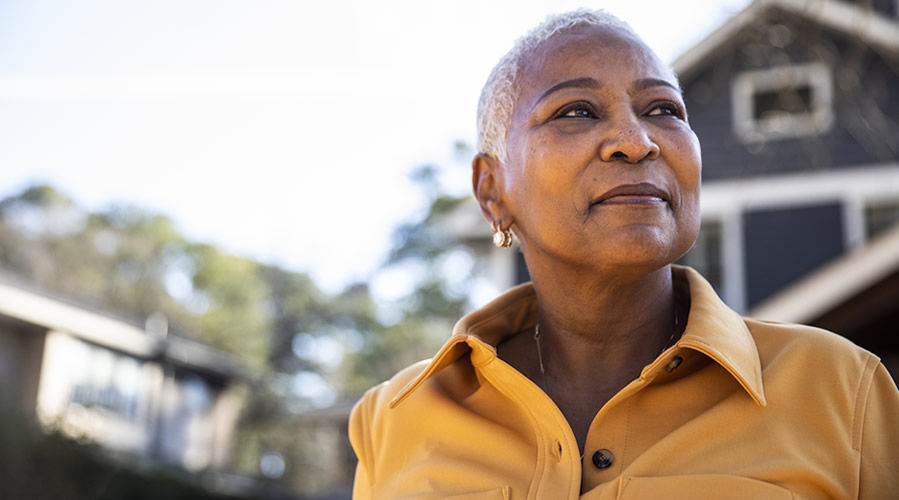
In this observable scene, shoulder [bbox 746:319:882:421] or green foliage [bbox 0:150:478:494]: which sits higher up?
shoulder [bbox 746:319:882:421]

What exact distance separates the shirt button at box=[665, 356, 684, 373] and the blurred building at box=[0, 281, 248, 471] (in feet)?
54.2

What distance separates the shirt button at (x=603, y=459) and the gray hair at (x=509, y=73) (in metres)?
0.79

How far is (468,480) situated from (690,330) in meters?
0.57

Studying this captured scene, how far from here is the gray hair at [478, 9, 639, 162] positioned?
7.84ft

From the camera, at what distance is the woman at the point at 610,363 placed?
1919 millimetres

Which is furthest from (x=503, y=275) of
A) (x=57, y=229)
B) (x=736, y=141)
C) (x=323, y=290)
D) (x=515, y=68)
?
(x=57, y=229)

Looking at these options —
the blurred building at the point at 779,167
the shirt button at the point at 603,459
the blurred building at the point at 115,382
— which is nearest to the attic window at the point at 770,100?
the blurred building at the point at 779,167

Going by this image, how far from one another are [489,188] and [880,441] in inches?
44.9

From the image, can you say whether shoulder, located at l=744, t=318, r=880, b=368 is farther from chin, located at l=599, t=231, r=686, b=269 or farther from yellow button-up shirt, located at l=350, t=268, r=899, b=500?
chin, located at l=599, t=231, r=686, b=269

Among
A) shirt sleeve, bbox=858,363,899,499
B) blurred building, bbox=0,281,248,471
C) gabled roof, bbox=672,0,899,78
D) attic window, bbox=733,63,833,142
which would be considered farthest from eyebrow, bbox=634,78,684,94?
blurred building, bbox=0,281,248,471

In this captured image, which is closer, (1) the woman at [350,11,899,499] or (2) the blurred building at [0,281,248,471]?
(1) the woman at [350,11,899,499]

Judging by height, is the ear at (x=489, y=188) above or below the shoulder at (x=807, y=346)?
above

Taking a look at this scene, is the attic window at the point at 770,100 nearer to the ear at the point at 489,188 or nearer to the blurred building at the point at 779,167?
the blurred building at the point at 779,167

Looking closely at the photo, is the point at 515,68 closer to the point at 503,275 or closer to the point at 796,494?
the point at 796,494
